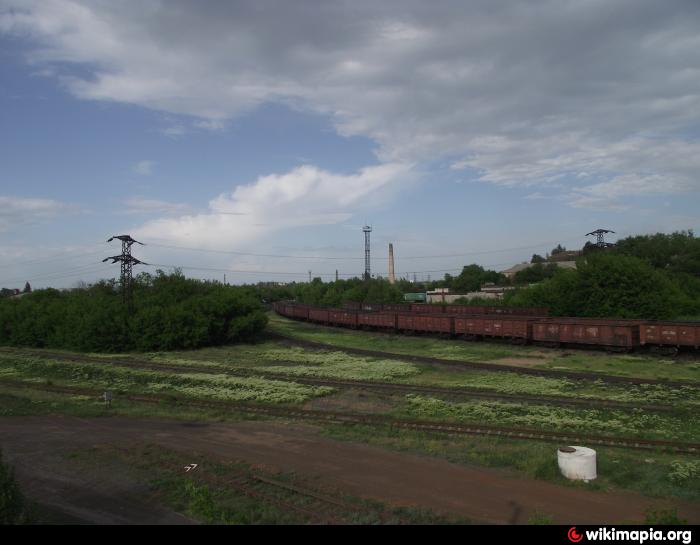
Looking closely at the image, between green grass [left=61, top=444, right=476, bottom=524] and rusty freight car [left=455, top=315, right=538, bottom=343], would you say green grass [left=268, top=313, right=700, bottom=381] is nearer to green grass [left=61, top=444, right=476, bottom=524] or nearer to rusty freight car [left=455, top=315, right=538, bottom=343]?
rusty freight car [left=455, top=315, right=538, bottom=343]

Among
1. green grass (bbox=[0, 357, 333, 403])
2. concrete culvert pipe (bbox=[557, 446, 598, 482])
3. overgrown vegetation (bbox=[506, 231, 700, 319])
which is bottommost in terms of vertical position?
green grass (bbox=[0, 357, 333, 403])

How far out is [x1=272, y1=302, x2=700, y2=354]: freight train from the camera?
29134mm

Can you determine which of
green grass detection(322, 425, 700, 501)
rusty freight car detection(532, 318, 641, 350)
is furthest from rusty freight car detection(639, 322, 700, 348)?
green grass detection(322, 425, 700, 501)

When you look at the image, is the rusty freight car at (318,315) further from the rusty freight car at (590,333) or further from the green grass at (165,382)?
the green grass at (165,382)

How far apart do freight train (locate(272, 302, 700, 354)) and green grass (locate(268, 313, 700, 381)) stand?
73cm

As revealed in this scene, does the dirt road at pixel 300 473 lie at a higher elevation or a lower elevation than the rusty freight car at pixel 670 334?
lower

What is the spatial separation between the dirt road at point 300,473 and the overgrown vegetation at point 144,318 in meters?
25.5

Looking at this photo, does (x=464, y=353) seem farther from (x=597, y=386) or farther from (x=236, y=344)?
(x=236, y=344)

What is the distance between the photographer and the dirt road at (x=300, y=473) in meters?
9.67

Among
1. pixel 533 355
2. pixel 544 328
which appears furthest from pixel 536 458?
pixel 544 328

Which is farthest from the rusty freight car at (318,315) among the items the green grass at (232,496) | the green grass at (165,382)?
the green grass at (232,496)
